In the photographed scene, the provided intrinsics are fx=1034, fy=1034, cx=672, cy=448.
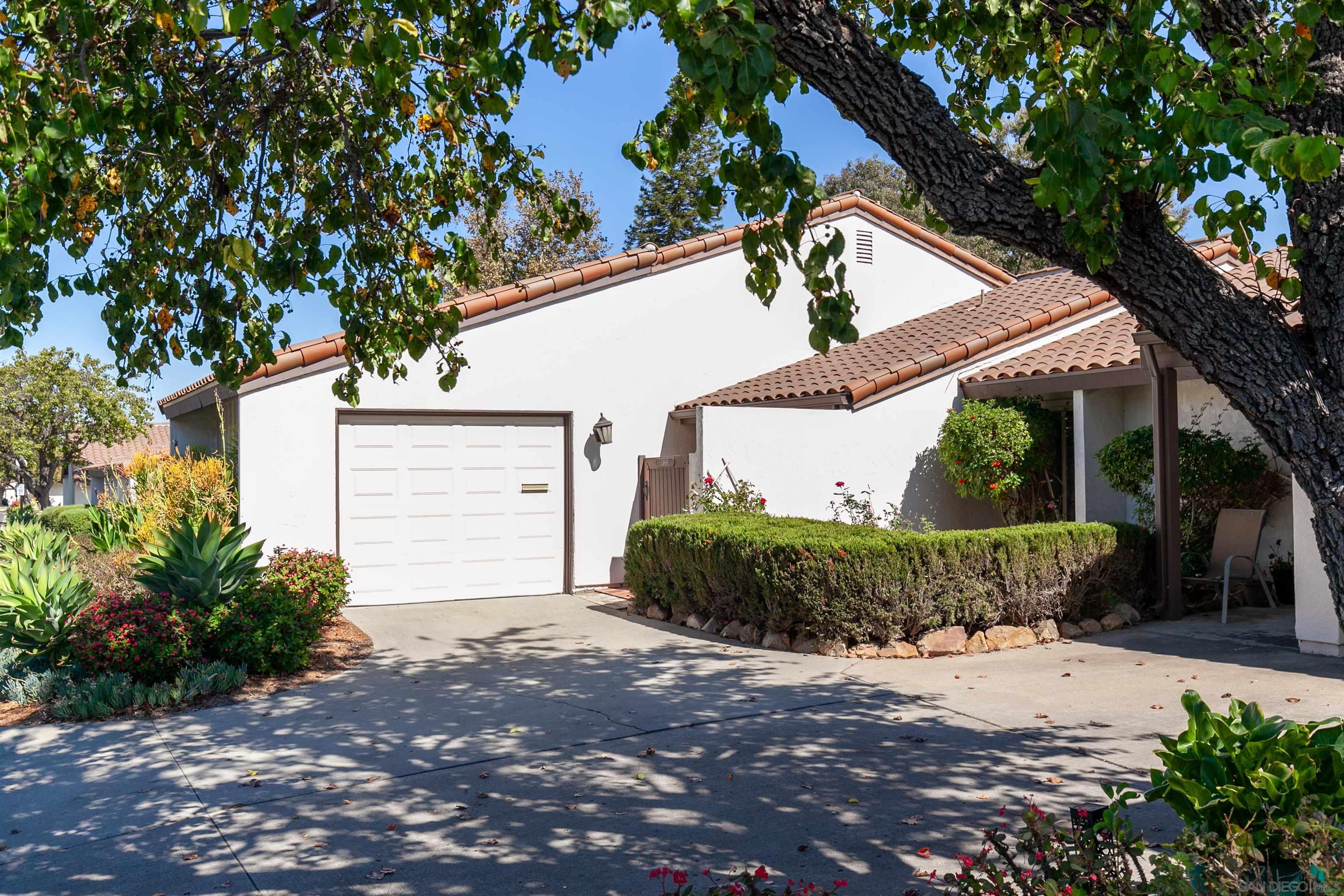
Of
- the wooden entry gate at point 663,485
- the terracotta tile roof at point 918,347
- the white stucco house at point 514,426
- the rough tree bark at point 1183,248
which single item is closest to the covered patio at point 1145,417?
the terracotta tile roof at point 918,347

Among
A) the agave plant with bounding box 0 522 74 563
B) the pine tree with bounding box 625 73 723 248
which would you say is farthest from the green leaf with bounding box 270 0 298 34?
the pine tree with bounding box 625 73 723 248

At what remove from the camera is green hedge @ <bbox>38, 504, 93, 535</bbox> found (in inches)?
907

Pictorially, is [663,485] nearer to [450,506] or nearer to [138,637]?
[450,506]

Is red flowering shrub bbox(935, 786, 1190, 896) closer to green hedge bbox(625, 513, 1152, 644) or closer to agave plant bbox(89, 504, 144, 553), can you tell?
green hedge bbox(625, 513, 1152, 644)

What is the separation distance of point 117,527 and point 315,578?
17.9 ft

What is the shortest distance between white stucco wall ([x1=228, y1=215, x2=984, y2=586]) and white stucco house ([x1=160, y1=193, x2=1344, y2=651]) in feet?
0.09

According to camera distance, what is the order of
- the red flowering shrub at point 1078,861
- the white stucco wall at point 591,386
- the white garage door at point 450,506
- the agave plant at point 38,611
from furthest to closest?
1. the white garage door at point 450,506
2. the white stucco wall at point 591,386
3. the agave plant at point 38,611
4. the red flowering shrub at point 1078,861

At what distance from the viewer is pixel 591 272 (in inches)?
559

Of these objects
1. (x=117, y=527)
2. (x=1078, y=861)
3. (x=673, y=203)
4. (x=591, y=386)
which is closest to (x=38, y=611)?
(x=117, y=527)

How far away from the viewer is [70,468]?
1678 inches

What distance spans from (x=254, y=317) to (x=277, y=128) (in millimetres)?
1383

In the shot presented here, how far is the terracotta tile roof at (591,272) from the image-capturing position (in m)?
12.5

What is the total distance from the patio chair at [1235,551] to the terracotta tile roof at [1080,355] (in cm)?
206

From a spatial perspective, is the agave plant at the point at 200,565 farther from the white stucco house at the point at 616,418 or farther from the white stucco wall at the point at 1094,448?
the white stucco wall at the point at 1094,448
